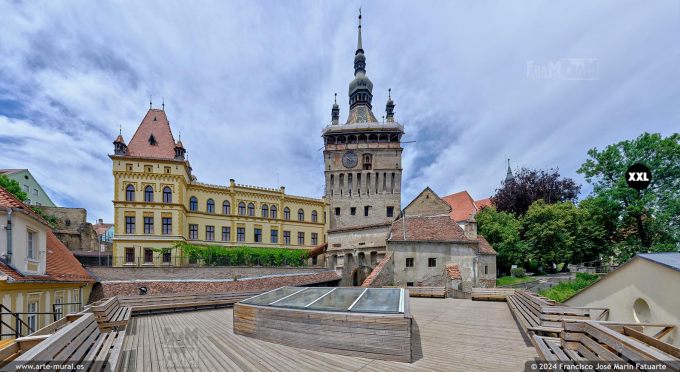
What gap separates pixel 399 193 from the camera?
37625 millimetres

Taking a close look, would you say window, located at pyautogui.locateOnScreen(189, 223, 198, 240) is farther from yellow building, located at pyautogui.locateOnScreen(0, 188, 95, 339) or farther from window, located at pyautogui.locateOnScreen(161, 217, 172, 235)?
yellow building, located at pyautogui.locateOnScreen(0, 188, 95, 339)

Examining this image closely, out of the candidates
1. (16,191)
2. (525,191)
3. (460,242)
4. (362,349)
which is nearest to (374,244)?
(460,242)

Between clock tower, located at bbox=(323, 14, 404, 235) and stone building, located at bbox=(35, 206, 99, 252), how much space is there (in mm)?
28510

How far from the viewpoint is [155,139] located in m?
27.6

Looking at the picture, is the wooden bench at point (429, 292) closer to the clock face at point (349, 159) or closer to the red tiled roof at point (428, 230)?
the red tiled roof at point (428, 230)

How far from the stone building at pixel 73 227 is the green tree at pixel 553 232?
4834 cm

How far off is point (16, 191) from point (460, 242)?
38.7m

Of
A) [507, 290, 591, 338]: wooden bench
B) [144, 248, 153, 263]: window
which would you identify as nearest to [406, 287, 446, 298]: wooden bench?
[507, 290, 591, 338]: wooden bench

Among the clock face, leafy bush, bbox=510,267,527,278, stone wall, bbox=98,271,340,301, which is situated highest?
the clock face

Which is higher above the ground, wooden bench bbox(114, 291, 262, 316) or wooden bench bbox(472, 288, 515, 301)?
wooden bench bbox(114, 291, 262, 316)

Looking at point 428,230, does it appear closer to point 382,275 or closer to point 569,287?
point 382,275

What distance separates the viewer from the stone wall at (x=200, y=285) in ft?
55.9

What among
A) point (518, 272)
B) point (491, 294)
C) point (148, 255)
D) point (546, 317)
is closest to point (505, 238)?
point (518, 272)

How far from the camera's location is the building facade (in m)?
37.9
